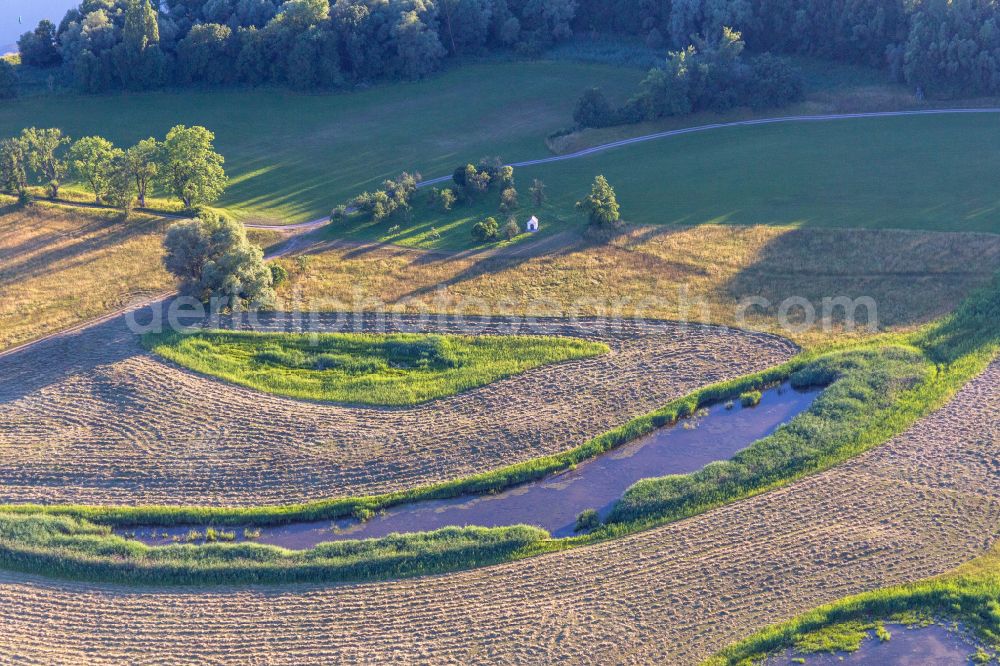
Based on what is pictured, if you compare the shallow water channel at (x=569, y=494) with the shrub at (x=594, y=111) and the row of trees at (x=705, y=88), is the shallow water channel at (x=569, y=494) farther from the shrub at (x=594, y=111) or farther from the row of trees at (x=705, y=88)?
the row of trees at (x=705, y=88)

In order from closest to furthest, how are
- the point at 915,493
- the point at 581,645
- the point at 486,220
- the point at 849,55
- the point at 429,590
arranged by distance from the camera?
the point at 581,645, the point at 429,590, the point at 915,493, the point at 486,220, the point at 849,55

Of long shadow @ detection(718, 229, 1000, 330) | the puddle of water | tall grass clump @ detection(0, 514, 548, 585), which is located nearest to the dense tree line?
long shadow @ detection(718, 229, 1000, 330)

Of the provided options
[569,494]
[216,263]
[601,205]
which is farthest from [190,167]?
[569,494]

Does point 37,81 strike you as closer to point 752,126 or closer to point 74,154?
point 74,154

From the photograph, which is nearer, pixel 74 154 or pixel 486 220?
pixel 486 220

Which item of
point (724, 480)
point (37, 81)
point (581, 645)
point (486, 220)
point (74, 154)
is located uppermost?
point (37, 81)

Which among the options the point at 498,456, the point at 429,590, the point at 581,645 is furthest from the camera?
the point at 498,456

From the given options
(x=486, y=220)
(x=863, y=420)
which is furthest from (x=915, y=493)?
(x=486, y=220)

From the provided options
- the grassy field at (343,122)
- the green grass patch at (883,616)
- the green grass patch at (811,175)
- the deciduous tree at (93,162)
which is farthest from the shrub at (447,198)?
the green grass patch at (883,616)
